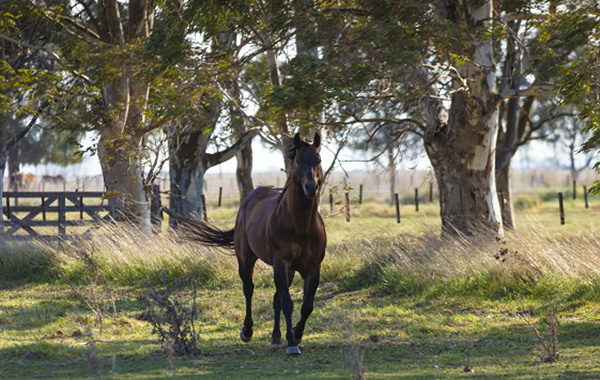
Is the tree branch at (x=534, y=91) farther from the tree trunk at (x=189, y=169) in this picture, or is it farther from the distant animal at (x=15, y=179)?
the distant animal at (x=15, y=179)

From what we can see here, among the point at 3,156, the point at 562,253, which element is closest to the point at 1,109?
the point at 3,156

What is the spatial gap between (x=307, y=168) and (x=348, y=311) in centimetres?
149

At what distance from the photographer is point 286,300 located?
27.0ft

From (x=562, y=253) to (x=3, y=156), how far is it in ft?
46.7

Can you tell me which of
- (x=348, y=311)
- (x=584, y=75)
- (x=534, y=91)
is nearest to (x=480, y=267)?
(x=584, y=75)

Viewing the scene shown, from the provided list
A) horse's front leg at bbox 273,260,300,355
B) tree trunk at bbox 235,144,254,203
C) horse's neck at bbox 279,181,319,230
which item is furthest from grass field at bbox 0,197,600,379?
tree trunk at bbox 235,144,254,203

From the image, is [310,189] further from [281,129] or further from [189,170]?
[189,170]

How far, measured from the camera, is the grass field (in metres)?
7.52

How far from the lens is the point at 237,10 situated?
47.2ft

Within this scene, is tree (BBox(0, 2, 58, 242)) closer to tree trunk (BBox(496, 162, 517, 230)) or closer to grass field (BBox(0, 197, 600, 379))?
grass field (BBox(0, 197, 600, 379))

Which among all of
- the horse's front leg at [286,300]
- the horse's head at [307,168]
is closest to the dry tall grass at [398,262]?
the horse's front leg at [286,300]

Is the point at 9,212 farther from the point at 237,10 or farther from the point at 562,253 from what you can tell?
the point at 562,253

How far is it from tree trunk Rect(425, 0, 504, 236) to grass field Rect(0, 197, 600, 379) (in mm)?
1036

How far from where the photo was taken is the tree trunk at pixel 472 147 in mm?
15039
